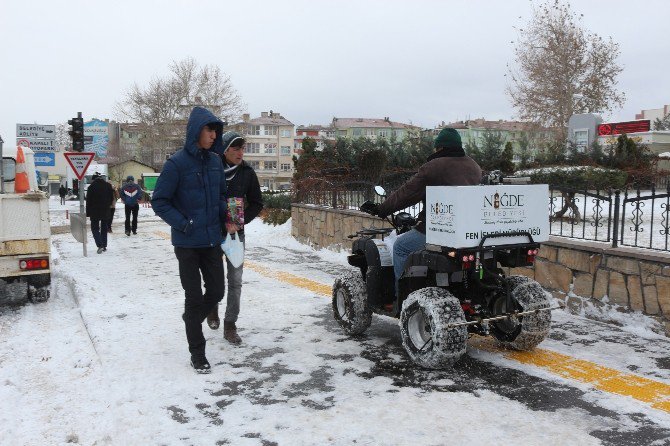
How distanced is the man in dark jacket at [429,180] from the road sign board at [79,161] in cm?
1034

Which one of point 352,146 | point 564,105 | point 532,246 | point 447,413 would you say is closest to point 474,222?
point 532,246

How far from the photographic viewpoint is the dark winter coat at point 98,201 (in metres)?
13.3

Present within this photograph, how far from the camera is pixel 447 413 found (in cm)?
384

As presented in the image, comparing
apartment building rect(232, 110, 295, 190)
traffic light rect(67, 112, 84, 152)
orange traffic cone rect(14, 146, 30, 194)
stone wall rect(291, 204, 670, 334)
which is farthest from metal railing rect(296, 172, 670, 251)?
apartment building rect(232, 110, 295, 190)

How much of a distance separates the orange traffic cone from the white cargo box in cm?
632

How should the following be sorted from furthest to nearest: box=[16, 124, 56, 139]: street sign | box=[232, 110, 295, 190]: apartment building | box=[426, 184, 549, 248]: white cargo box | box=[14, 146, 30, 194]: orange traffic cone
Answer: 1. box=[232, 110, 295, 190]: apartment building
2. box=[16, 124, 56, 139]: street sign
3. box=[14, 146, 30, 194]: orange traffic cone
4. box=[426, 184, 549, 248]: white cargo box

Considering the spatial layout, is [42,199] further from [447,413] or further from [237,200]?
[447,413]

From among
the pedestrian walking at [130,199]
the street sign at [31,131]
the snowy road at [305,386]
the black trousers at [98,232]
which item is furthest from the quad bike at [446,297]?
the street sign at [31,131]

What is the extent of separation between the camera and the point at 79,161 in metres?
13.4

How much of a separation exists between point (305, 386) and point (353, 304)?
4.36 ft

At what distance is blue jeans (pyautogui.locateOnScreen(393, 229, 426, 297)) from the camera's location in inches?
199

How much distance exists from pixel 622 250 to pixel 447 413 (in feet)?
11.4

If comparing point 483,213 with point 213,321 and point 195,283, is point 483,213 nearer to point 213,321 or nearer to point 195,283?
point 195,283

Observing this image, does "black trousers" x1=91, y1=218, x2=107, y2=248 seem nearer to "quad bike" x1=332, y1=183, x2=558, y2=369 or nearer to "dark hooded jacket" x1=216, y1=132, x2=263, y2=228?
"dark hooded jacket" x1=216, y1=132, x2=263, y2=228
